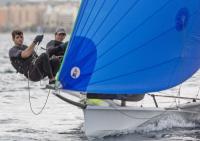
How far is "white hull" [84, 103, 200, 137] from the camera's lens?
347 inches

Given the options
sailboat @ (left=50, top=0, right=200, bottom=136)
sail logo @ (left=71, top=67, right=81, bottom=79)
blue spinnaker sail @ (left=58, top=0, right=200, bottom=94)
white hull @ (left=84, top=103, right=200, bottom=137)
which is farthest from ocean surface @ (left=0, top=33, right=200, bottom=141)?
sail logo @ (left=71, top=67, right=81, bottom=79)

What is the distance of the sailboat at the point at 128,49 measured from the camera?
8.27 m

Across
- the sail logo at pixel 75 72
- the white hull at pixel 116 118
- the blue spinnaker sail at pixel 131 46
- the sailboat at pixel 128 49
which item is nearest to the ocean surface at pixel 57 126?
the white hull at pixel 116 118

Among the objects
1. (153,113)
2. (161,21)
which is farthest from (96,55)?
(153,113)

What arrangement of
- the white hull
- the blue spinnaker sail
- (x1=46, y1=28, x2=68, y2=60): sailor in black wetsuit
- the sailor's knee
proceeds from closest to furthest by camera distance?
the blue spinnaker sail, the white hull, the sailor's knee, (x1=46, y1=28, x2=68, y2=60): sailor in black wetsuit

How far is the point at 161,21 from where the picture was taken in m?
8.50

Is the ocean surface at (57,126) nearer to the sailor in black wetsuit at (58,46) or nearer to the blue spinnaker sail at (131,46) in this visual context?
the blue spinnaker sail at (131,46)

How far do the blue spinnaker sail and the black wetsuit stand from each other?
108 centimetres

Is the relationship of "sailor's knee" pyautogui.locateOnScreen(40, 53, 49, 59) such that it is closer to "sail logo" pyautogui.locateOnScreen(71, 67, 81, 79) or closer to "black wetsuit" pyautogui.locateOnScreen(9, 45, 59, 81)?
"black wetsuit" pyautogui.locateOnScreen(9, 45, 59, 81)

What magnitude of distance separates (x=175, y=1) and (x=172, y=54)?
686 mm

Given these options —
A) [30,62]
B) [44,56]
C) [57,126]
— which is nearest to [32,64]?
[30,62]

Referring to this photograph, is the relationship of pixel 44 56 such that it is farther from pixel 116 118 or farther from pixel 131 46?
Answer: pixel 131 46

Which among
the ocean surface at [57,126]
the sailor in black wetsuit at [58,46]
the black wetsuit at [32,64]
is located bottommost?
the ocean surface at [57,126]

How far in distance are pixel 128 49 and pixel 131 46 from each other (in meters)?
0.05
